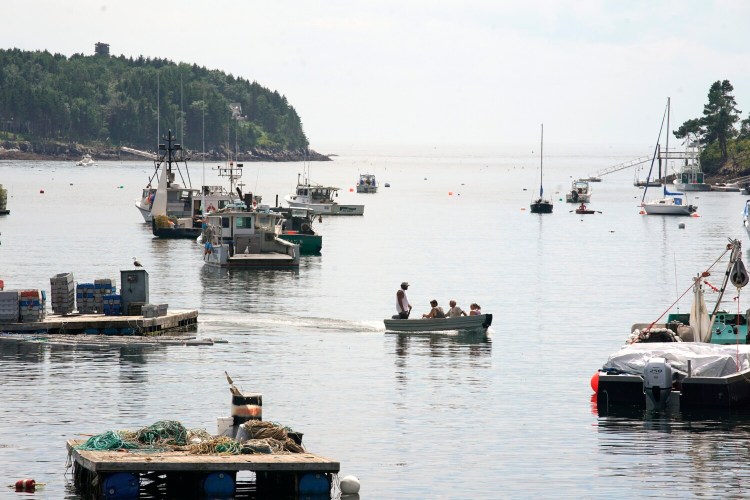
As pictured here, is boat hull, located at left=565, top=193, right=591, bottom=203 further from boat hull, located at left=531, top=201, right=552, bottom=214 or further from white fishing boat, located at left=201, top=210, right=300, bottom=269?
white fishing boat, located at left=201, top=210, right=300, bottom=269

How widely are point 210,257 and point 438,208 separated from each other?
10390 cm

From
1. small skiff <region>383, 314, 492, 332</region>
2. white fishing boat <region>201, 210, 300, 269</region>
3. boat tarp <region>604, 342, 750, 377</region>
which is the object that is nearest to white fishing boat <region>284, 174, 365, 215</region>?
white fishing boat <region>201, 210, 300, 269</region>

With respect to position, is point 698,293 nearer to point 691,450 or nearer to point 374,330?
point 691,450

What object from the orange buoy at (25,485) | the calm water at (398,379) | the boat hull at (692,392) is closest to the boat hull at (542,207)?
the calm water at (398,379)

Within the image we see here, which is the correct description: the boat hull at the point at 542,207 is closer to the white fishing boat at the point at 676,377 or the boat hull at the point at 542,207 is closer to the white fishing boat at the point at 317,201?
the white fishing boat at the point at 317,201

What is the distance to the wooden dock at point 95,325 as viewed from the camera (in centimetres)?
4909

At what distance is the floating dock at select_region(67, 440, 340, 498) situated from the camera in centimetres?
2828

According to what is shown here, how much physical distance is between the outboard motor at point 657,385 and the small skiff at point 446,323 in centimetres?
A: 1394

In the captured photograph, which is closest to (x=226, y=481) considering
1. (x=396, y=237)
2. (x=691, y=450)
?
(x=691, y=450)

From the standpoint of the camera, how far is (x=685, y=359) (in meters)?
40.2

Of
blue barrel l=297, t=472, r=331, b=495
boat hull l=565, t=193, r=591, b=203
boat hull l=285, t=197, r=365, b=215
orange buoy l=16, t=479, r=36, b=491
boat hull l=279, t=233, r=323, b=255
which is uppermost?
boat hull l=565, t=193, r=591, b=203

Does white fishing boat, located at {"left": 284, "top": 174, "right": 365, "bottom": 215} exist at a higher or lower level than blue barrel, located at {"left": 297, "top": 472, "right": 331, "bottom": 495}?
higher

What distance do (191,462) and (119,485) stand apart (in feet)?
5.23

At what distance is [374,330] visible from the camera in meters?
56.2
